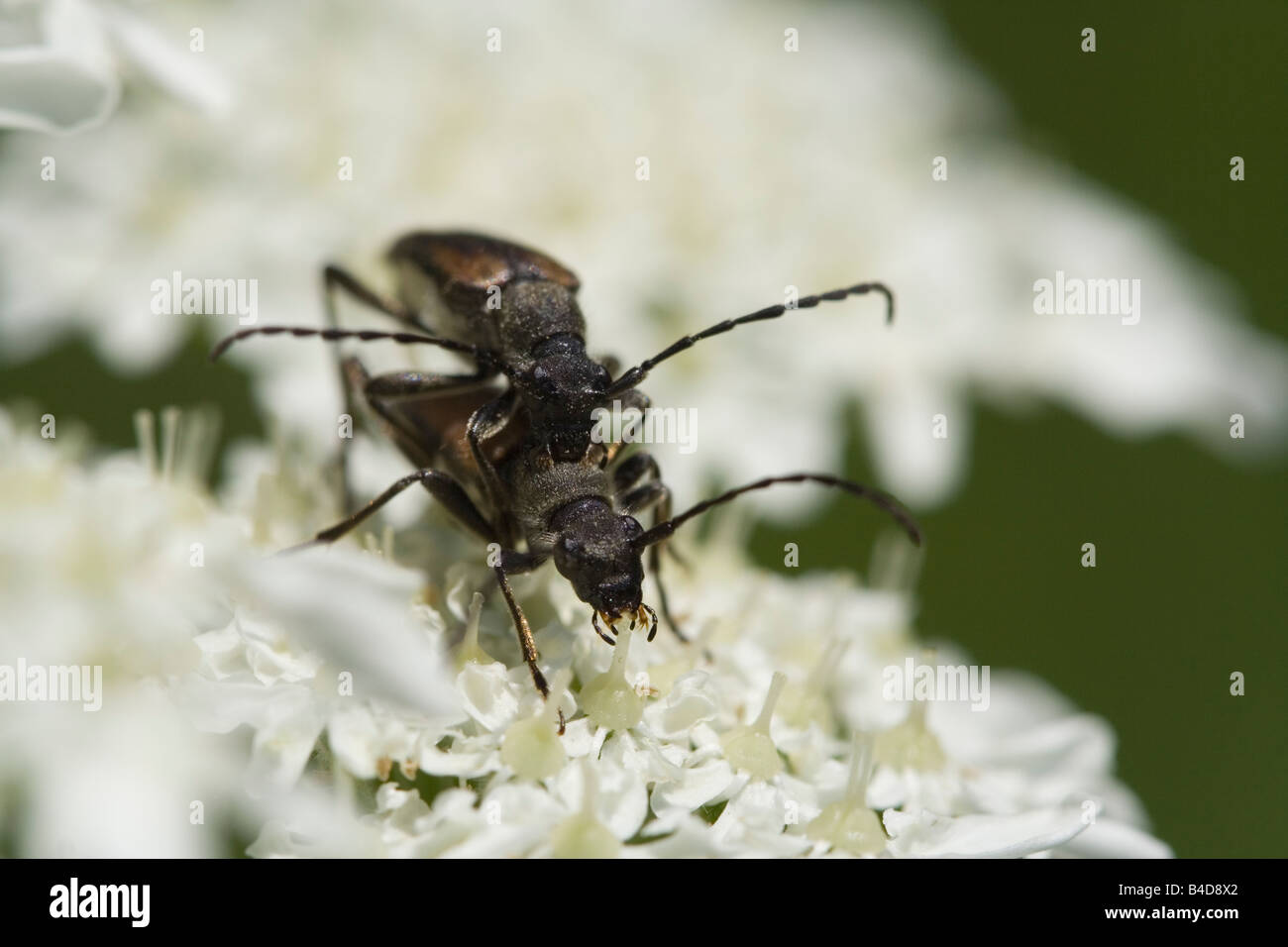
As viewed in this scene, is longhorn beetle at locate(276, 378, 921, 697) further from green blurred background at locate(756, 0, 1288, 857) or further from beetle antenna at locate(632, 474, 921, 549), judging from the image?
green blurred background at locate(756, 0, 1288, 857)

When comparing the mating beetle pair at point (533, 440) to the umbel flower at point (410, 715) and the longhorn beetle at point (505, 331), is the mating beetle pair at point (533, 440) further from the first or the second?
the umbel flower at point (410, 715)

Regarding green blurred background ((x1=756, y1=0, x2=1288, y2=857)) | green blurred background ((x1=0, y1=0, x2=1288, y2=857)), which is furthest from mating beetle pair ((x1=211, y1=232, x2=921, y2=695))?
green blurred background ((x1=756, y1=0, x2=1288, y2=857))

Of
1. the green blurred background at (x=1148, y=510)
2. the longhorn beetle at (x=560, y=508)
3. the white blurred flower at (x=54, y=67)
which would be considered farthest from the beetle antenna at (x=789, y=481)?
the green blurred background at (x=1148, y=510)

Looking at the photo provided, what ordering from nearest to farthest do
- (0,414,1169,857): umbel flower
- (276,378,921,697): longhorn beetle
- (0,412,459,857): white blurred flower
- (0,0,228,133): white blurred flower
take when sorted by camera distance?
1. (0,414,1169,857): umbel flower
2. (0,412,459,857): white blurred flower
3. (276,378,921,697): longhorn beetle
4. (0,0,228,133): white blurred flower

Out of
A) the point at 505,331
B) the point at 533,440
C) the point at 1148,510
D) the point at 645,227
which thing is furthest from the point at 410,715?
the point at 1148,510

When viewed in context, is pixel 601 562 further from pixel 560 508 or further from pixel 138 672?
pixel 138 672
